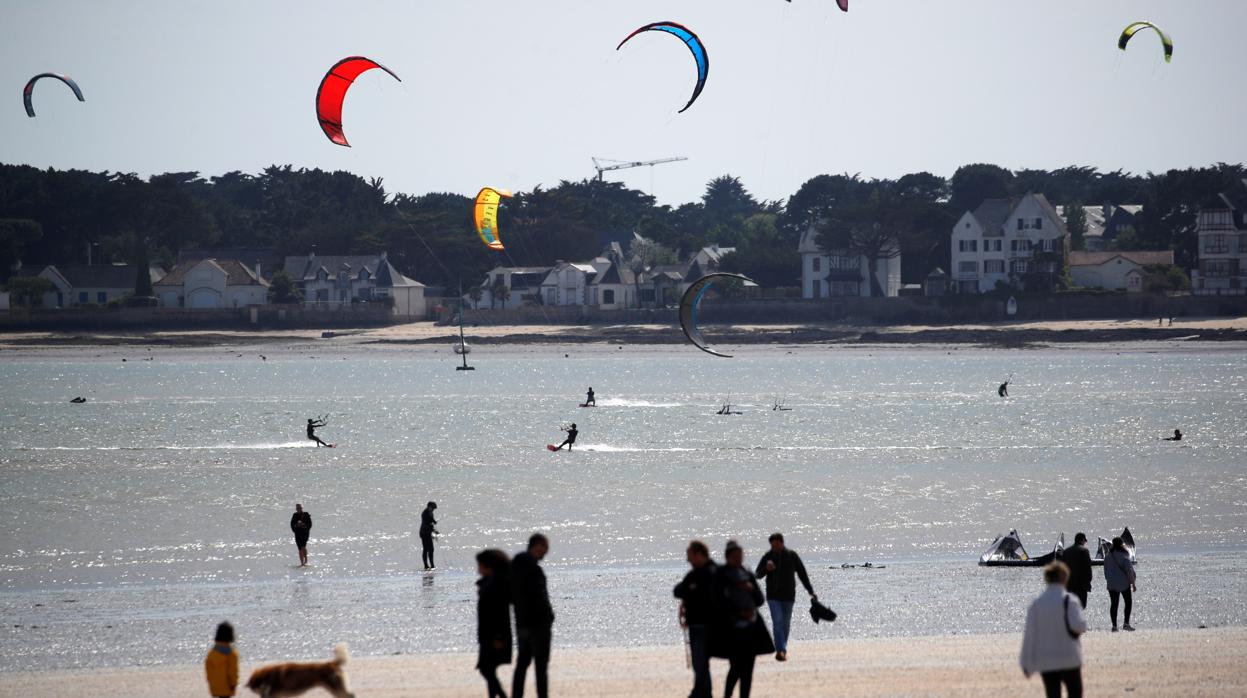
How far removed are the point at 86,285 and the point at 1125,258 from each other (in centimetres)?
5962

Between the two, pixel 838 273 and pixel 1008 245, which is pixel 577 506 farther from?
pixel 1008 245

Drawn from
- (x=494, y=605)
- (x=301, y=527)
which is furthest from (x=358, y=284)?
(x=494, y=605)

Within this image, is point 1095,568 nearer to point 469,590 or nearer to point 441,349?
point 469,590

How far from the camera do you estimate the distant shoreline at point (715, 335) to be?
64.9 meters

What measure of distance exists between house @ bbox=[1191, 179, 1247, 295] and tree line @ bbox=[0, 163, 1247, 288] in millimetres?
1300

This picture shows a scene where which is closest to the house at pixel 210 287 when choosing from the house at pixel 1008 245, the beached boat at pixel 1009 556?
the house at pixel 1008 245

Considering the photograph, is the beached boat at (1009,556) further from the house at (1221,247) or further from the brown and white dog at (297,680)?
the house at (1221,247)

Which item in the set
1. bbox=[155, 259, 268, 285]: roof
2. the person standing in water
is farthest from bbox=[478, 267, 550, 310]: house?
the person standing in water

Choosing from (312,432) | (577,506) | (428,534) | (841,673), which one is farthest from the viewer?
(312,432)

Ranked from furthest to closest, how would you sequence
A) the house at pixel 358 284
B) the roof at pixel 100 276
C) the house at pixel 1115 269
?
1. the roof at pixel 100 276
2. the house at pixel 358 284
3. the house at pixel 1115 269

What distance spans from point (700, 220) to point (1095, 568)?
10364 cm

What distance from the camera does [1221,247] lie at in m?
73.2

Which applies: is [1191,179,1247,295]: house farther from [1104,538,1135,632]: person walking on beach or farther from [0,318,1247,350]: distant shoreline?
[1104,538,1135,632]: person walking on beach

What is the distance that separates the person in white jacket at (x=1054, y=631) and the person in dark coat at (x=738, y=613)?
135 cm
